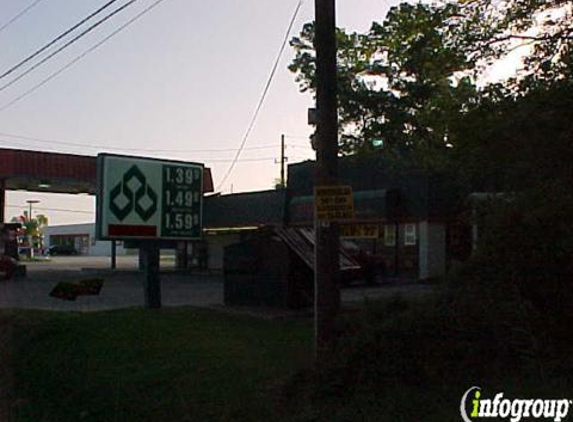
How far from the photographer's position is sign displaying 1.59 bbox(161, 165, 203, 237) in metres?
16.7

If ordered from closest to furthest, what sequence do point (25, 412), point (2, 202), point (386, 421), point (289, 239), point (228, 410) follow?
1. point (386, 421)
2. point (228, 410)
3. point (25, 412)
4. point (289, 239)
5. point (2, 202)

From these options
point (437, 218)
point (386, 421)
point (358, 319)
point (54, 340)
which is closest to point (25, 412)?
point (54, 340)

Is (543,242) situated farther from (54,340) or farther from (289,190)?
(289,190)

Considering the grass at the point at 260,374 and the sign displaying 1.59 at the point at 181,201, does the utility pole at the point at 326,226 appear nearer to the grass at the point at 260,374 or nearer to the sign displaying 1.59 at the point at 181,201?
the grass at the point at 260,374

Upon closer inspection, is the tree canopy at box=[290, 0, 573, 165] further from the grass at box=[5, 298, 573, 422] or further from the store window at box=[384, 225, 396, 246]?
the store window at box=[384, 225, 396, 246]

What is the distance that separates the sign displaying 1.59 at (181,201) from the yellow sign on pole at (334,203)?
799 cm

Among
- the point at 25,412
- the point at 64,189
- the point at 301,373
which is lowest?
the point at 25,412

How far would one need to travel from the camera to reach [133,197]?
53.4 feet

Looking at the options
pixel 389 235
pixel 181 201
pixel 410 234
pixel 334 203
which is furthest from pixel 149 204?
pixel 389 235

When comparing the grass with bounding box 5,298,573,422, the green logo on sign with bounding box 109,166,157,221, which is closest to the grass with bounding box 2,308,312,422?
the grass with bounding box 5,298,573,422

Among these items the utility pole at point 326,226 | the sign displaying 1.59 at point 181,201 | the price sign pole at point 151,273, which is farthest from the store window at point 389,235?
the utility pole at point 326,226

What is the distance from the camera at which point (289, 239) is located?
16.6 meters

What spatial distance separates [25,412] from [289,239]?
782cm

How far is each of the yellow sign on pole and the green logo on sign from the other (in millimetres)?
7743
